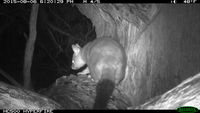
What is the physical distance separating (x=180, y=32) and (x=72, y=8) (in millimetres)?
7899

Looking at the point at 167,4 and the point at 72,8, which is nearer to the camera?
the point at 167,4

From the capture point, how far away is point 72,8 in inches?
430

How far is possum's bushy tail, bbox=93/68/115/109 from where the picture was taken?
357 cm

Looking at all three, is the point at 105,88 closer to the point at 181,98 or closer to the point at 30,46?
the point at 181,98

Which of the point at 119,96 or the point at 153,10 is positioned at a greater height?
the point at 153,10

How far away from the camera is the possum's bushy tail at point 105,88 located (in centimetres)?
357

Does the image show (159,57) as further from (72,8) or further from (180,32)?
(72,8)

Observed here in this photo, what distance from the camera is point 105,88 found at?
384 centimetres

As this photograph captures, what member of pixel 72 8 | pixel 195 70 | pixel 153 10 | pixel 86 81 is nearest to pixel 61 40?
pixel 72 8

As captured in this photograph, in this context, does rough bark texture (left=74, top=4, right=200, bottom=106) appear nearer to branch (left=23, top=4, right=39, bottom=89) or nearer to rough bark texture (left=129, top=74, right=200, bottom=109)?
rough bark texture (left=129, top=74, right=200, bottom=109)

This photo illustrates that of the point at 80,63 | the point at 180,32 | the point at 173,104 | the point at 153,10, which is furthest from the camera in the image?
the point at 80,63

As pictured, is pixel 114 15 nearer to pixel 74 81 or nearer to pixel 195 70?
pixel 74 81

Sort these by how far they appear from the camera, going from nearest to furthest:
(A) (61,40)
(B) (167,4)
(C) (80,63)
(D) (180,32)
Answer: (D) (180,32) → (B) (167,4) → (C) (80,63) → (A) (61,40)

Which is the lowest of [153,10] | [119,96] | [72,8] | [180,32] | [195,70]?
[119,96]
